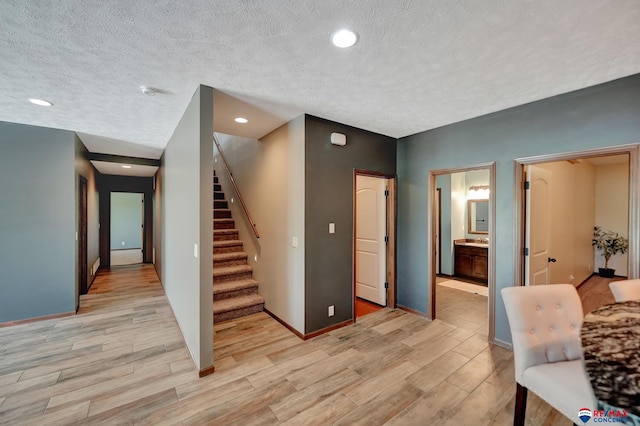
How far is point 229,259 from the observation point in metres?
4.35

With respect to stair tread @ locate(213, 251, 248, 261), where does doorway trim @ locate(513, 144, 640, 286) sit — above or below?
above

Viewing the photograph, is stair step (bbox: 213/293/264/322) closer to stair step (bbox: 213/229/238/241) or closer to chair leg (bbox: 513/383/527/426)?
stair step (bbox: 213/229/238/241)

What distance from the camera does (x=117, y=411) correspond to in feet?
6.33

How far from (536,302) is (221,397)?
238 centimetres

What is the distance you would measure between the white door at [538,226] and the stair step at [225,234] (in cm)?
436

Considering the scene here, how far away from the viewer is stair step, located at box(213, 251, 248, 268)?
A: 4.27 m

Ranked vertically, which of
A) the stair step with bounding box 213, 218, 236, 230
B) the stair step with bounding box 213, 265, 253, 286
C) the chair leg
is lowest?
the chair leg

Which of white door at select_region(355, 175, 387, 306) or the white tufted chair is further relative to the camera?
white door at select_region(355, 175, 387, 306)

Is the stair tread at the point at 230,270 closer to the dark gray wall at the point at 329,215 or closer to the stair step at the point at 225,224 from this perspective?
the stair step at the point at 225,224

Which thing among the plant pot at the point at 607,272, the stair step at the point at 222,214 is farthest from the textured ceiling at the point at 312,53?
the plant pot at the point at 607,272

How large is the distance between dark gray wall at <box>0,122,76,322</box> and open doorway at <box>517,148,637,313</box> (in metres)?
5.78

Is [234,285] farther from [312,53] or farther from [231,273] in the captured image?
[312,53]

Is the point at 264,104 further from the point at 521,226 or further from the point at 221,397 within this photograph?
the point at 521,226

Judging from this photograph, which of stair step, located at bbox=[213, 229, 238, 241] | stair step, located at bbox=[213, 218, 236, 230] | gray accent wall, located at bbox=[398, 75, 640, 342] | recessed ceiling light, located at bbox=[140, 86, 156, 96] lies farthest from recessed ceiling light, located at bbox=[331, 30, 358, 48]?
stair step, located at bbox=[213, 218, 236, 230]
